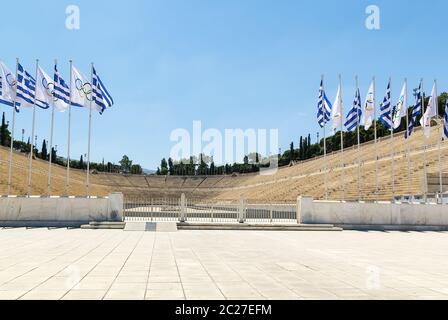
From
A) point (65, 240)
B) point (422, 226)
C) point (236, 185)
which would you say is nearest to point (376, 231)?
point (422, 226)

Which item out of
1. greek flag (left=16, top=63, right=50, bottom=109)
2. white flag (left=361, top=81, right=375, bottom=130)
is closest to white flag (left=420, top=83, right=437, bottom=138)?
white flag (left=361, top=81, right=375, bottom=130)

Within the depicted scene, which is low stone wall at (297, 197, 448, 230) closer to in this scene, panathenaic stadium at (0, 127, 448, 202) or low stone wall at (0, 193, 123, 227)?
panathenaic stadium at (0, 127, 448, 202)

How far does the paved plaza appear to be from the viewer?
7.88m

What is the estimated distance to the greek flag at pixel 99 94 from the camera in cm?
2533

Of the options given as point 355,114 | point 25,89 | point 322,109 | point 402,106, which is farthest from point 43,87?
point 402,106

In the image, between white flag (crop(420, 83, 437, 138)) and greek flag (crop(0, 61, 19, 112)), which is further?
white flag (crop(420, 83, 437, 138))

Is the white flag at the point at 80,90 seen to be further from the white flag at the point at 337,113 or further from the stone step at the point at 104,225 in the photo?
the white flag at the point at 337,113

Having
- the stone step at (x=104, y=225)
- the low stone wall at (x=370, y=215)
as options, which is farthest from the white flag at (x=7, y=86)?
the low stone wall at (x=370, y=215)

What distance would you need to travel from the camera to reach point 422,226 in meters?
26.0

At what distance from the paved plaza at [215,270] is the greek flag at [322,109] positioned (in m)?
12.8

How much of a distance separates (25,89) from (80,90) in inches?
114

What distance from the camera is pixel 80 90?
25125 millimetres

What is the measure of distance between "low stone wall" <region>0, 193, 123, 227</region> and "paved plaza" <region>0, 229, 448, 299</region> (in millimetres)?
6359

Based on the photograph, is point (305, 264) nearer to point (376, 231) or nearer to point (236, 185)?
point (376, 231)
